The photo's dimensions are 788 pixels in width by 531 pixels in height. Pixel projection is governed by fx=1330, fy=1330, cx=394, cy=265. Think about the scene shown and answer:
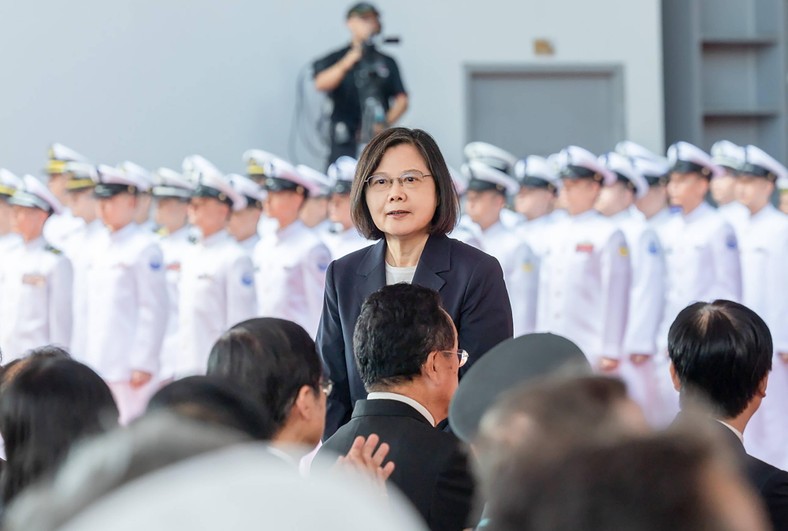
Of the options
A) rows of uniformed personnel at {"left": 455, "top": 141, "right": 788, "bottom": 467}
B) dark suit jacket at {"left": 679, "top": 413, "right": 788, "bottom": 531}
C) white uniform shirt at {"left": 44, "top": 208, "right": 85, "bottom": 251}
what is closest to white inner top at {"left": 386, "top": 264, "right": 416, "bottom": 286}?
dark suit jacket at {"left": 679, "top": 413, "right": 788, "bottom": 531}

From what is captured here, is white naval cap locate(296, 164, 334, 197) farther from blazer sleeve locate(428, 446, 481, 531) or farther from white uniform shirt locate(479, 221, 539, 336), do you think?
blazer sleeve locate(428, 446, 481, 531)

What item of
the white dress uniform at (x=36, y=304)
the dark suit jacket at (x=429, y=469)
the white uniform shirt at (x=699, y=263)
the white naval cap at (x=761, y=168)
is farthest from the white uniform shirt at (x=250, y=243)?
the dark suit jacket at (x=429, y=469)

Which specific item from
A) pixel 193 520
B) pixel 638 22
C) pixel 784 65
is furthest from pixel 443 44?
pixel 193 520

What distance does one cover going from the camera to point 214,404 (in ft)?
4.08

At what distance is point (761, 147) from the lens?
9.73 metres

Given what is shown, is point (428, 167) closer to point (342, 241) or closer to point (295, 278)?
point (295, 278)

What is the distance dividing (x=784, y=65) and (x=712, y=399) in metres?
7.82

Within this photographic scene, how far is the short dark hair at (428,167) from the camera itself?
8.58ft

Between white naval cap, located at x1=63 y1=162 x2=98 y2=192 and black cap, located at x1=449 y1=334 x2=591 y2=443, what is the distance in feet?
18.6

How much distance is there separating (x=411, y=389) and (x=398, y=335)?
0.09 meters

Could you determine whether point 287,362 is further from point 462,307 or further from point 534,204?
point 534,204

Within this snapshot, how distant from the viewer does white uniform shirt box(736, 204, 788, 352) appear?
242 inches

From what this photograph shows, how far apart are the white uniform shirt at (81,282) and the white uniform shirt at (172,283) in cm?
35

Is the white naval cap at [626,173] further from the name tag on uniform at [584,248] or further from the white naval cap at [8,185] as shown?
the white naval cap at [8,185]
